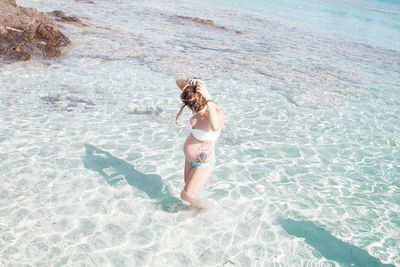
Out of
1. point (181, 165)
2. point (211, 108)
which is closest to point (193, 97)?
point (211, 108)

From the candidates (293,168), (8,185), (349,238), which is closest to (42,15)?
(8,185)

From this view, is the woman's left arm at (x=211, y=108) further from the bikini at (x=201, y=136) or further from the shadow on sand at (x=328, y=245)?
the shadow on sand at (x=328, y=245)

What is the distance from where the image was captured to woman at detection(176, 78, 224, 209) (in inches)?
216

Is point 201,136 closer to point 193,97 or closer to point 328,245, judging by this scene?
point 193,97

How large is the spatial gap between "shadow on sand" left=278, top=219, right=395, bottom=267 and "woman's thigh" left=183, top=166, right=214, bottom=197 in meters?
1.55

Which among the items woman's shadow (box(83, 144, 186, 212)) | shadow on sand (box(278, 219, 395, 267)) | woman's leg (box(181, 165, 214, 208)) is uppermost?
woman's leg (box(181, 165, 214, 208))

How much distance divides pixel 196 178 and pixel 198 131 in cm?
77

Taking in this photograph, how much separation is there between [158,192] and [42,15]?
1186 cm

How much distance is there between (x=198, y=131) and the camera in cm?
586

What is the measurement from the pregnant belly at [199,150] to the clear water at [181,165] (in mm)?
1109

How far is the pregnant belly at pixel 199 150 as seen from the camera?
232 inches

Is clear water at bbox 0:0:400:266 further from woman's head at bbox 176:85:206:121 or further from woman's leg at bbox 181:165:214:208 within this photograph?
woman's head at bbox 176:85:206:121

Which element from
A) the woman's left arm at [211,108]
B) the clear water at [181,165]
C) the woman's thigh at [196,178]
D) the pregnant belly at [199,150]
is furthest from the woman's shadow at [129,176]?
the woman's left arm at [211,108]

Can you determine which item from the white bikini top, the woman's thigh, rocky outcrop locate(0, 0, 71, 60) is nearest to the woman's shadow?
the woman's thigh
